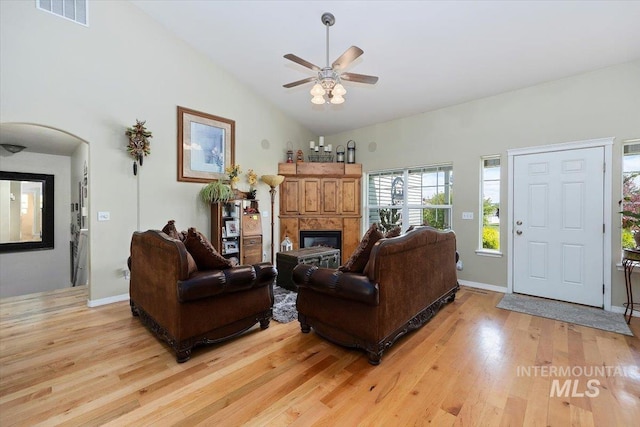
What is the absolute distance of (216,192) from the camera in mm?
4473

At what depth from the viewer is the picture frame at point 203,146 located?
4.43m

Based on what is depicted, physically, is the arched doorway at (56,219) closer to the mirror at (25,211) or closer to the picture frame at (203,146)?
the mirror at (25,211)

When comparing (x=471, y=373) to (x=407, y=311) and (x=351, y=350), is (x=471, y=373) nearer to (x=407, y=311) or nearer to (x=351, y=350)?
(x=407, y=311)

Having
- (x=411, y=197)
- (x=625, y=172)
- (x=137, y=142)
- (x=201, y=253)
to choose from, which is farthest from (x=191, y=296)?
(x=625, y=172)

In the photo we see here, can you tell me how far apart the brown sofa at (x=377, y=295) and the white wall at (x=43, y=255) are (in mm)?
6183

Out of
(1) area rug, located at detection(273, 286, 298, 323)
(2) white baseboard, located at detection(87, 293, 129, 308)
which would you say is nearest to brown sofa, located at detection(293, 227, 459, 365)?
(1) area rug, located at detection(273, 286, 298, 323)

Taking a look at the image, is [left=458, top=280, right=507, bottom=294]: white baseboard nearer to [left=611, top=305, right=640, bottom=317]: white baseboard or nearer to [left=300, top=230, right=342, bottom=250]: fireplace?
[left=611, top=305, right=640, bottom=317]: white baseboard

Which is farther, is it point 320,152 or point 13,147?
point 320,152

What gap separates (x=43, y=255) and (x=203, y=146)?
14.2 ft

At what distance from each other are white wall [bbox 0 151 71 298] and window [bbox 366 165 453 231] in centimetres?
658

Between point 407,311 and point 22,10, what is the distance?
5.22 metres

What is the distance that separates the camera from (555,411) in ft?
5.70

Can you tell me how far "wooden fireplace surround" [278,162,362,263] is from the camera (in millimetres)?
5766

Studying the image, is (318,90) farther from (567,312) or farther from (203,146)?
(567,312)
